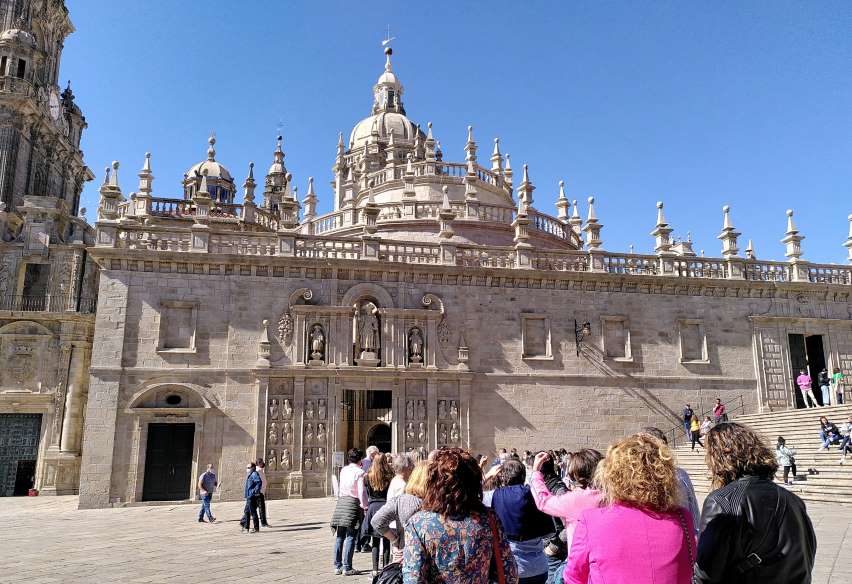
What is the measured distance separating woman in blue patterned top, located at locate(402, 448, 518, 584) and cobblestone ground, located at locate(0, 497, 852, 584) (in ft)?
19.4

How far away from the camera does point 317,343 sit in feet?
69.8

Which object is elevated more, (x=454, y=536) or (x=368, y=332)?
(x=368, y=332)

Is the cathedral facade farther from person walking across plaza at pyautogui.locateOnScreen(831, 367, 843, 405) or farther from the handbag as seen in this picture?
the handbag

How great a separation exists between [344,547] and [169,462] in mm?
12441

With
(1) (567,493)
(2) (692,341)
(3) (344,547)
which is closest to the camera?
(1) (567,493)

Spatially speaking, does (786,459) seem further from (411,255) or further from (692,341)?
(411,255)

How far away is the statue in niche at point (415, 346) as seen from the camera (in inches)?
866

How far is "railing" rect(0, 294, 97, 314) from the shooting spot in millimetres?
26531

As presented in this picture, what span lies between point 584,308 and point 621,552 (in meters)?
21.1

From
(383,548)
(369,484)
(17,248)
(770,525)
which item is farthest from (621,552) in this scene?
(17,248)

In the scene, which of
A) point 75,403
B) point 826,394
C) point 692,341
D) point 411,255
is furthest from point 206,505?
point 826,394

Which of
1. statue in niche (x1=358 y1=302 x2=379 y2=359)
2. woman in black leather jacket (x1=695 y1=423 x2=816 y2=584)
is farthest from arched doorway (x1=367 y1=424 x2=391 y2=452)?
woman in black leather jacket (x1=695 y1=423 x2=816 y2=584)

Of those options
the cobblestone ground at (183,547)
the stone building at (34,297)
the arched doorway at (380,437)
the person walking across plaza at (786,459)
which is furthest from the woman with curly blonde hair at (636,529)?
the stone building at (34,297)

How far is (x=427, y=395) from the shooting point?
21812mm
